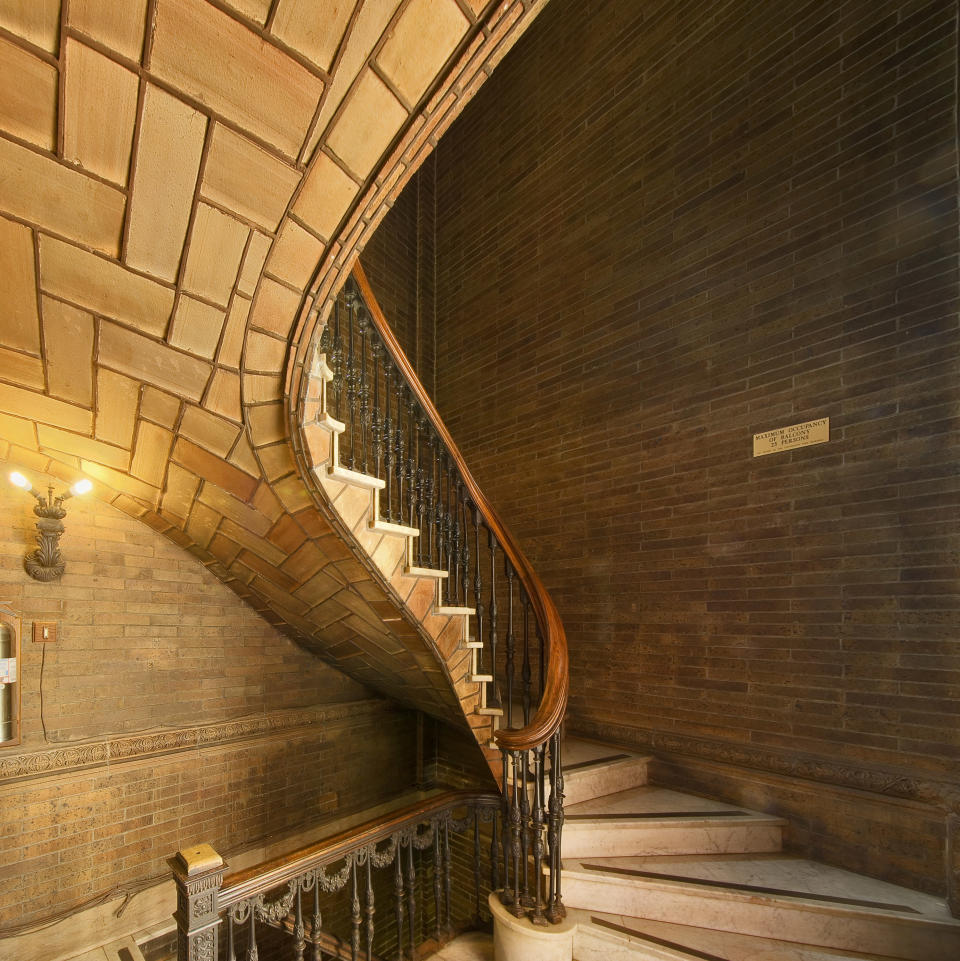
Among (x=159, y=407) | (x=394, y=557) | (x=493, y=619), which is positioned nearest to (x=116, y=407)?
(x=159, y=407)

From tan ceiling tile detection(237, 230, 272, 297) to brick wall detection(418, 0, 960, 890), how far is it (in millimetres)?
2625

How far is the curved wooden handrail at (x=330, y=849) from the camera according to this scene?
75.6 inches

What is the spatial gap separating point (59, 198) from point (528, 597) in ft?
6.99

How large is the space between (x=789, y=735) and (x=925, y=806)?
1.84ft

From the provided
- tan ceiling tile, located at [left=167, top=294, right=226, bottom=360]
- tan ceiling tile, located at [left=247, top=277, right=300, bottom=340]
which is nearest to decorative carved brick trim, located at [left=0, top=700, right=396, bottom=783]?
tan ceiling tile, located at [left=167, top=294, right=226, bottom=360]

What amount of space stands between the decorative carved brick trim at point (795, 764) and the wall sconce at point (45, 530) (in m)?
3.20

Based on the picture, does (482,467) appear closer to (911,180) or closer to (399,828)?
(399,828)

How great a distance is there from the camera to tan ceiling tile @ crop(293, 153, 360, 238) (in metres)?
1.34

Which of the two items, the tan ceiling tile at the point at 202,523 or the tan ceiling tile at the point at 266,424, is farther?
the tan ceiling tile at the point at 202,523

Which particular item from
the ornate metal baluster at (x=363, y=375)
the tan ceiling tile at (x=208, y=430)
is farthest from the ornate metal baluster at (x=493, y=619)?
the tan ceiling tile at (x=208, y=430)

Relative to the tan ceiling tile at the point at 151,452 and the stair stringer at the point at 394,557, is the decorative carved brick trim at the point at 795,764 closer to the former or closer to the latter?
the stair stringer at the point at 394,557

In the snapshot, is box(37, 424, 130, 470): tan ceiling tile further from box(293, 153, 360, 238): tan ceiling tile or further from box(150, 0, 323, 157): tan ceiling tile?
box(150, 0, 323, 157): tan ceiling tile

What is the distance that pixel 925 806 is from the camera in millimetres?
2461

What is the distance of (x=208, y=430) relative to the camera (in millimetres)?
2094
